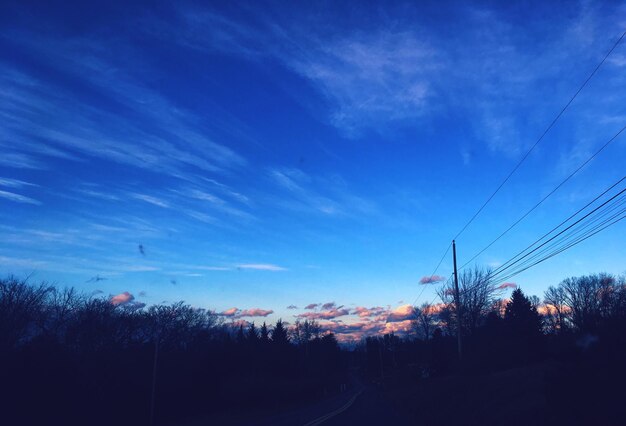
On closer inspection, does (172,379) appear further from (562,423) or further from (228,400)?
(562,423)

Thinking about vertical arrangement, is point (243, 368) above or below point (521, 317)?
below

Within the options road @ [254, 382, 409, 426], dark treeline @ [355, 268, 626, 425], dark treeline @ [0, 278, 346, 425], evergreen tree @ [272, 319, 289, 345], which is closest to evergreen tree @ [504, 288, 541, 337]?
dark treeline @ [355, 268, 626, 425]

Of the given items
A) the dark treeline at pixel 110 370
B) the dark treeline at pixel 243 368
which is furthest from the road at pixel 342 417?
the dark treeline at pixel 110 370

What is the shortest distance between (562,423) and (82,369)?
94.9ft

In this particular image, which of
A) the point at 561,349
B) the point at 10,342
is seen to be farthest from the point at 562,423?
the point at 10,342

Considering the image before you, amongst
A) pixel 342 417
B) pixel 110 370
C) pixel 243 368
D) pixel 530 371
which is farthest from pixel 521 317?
pixel 110 370

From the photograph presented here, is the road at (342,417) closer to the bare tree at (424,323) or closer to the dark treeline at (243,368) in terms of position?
the dark treeline at (243,368)

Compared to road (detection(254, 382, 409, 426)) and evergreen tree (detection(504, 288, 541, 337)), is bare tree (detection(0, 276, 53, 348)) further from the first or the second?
evergreen tree (detection(504, 288, 541, 337))

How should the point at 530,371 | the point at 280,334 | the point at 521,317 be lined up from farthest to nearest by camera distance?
the point at 280,334 < the point at 521,317 < the point at 530,371

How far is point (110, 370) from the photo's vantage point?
1189 inches

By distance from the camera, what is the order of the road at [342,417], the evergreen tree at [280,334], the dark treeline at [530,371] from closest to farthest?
the dark treeline at [530,371], the road at [342,417], the evergreen tree at [280,334]

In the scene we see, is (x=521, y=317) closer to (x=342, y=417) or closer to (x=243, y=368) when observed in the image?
(x=342, y=417)

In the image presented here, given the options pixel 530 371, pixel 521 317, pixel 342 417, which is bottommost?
pixel 342 417

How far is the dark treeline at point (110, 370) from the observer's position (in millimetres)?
24359
